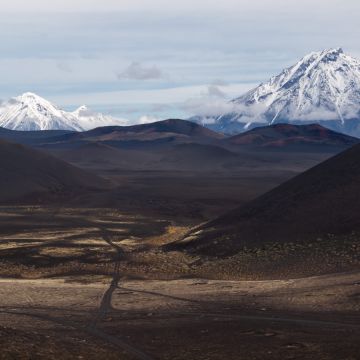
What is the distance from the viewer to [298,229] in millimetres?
44500

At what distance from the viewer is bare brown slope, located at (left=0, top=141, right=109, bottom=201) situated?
95250mm

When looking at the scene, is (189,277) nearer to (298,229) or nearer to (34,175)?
(298,229)

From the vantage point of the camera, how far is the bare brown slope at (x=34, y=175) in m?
95.2

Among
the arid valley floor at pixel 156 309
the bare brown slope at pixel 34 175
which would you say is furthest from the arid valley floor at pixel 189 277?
the bare brown slope at pixel 34 175

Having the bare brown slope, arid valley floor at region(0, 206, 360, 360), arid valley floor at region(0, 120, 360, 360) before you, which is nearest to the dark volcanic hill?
arid valley floor at region(0, 120, 360, 360)

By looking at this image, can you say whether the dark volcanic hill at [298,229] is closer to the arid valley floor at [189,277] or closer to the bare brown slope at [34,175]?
A: the arid valley floor at [189,277]

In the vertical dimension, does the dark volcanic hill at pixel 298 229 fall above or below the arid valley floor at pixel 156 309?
above

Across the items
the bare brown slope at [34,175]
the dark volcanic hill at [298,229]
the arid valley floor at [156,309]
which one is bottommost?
the arid valley floor at [156,309]

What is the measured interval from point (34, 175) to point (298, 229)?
64989mm

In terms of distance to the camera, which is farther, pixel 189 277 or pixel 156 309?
pixel 189 277

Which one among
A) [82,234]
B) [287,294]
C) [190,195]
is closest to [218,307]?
[287,294]

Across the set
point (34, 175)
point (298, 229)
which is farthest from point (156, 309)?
point (34, 175)

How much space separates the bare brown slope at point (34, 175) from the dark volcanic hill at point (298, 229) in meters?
45.5

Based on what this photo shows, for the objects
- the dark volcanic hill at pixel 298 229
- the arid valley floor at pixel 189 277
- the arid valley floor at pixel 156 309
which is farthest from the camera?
the dark volcanic hill at pixel 298 229
